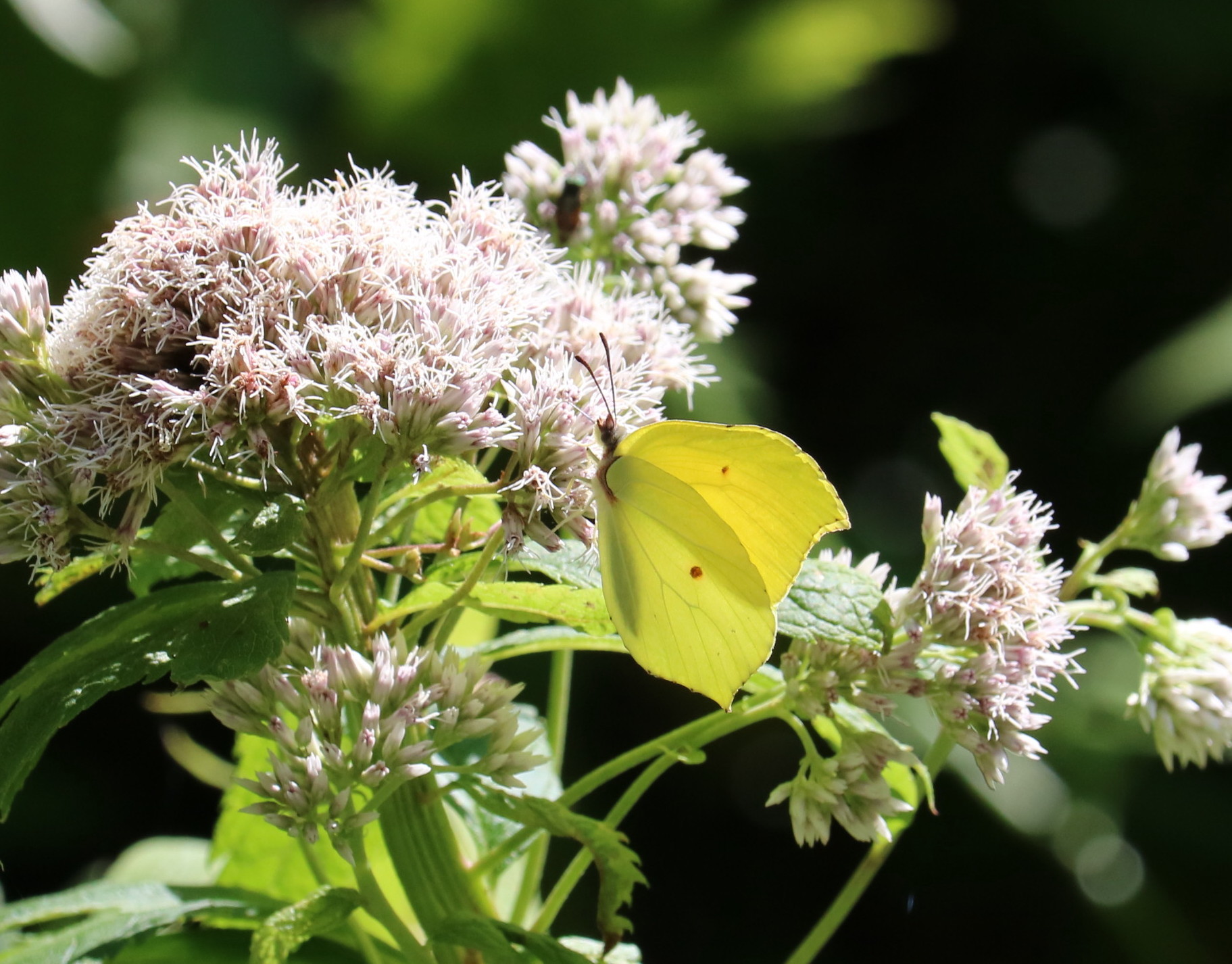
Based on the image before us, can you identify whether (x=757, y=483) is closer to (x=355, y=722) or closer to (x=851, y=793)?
(x=851, y=793)

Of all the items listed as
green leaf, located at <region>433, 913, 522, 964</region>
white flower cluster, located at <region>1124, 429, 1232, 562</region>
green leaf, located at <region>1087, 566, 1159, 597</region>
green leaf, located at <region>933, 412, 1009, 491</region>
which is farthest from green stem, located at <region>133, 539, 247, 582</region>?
white flower cluster, located at <region>1124, 429, 1232, 562</region>

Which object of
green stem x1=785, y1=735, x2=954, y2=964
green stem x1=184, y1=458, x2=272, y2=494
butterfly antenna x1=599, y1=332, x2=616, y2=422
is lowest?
green stem x1=785, y1=735, x2=954, y2=964

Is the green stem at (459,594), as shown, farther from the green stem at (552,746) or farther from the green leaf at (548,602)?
the green stem at (552,746)

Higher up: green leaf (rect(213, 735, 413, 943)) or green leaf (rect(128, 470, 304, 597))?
green leaf (rect(128, 470, 304, 597))

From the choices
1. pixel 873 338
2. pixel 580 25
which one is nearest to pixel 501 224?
pixel 873 338

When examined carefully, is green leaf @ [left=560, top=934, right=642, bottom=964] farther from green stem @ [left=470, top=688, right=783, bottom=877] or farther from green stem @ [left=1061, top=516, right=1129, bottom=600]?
green stem @ [left=1061, top=516, right=1129, bottom=600]

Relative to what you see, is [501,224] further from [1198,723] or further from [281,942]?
[1198,723]

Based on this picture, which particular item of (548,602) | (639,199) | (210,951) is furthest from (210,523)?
(639,199)
